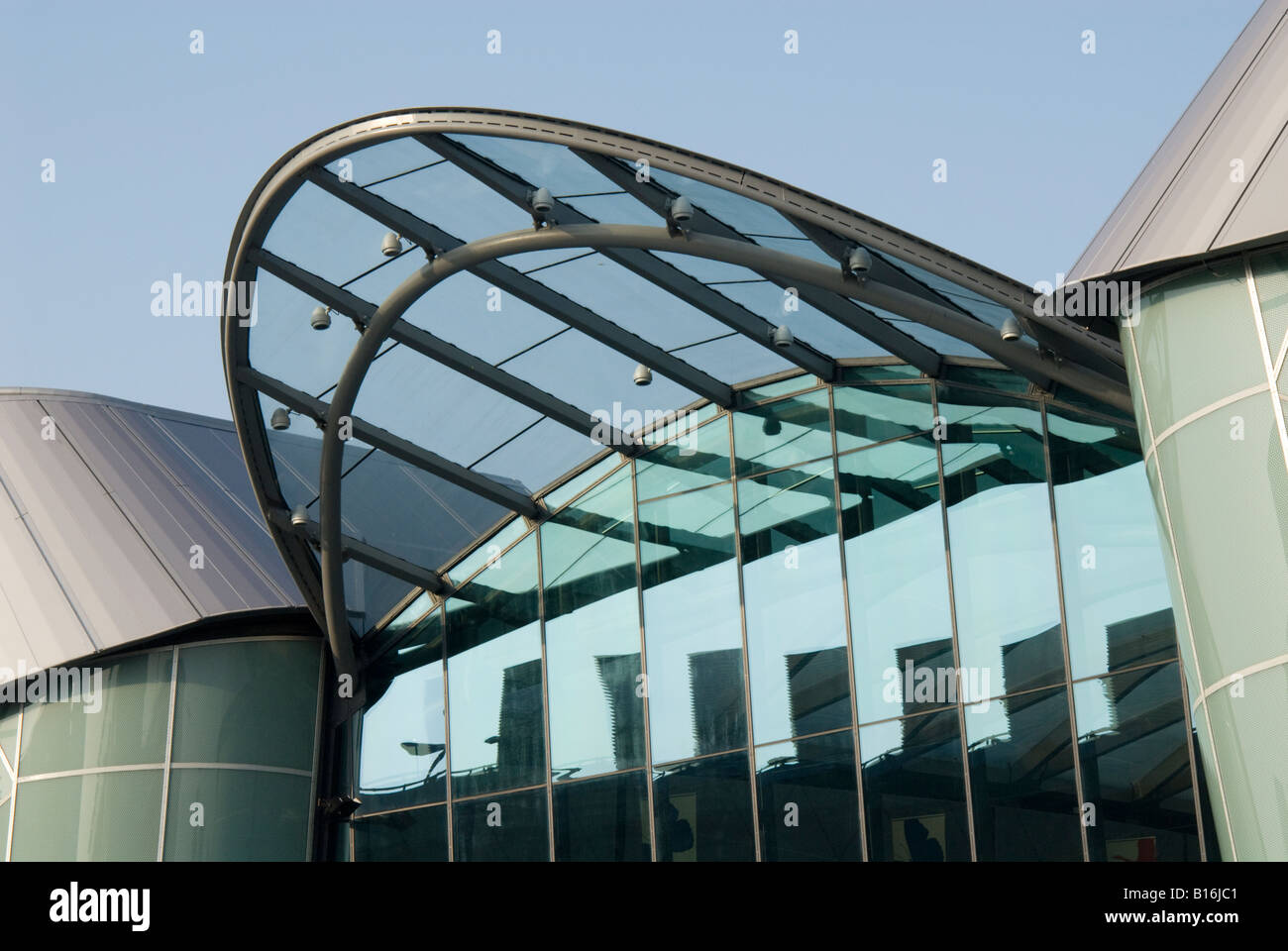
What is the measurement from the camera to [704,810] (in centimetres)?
1764

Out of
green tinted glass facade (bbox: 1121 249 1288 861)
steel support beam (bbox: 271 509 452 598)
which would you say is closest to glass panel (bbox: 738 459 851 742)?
steel support beam (bbox: 271 509 452 598)

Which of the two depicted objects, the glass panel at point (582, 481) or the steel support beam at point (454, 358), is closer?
the steel support beam at point (454, 358)

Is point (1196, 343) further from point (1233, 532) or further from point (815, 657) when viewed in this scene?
point (815, 657)

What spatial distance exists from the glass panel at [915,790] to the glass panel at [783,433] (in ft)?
11.8

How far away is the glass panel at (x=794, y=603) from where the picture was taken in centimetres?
1717

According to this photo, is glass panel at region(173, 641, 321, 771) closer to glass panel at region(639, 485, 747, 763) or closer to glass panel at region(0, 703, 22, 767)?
glass panel at region(0, 703, 22, 767)

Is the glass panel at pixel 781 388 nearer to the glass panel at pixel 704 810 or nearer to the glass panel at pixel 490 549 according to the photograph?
the glass panel at pixel 490 549

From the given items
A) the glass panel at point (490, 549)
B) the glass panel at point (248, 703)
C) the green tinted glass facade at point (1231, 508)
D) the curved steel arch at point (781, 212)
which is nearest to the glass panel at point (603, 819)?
the glass panel at point (490, 549)

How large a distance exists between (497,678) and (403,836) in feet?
8.16

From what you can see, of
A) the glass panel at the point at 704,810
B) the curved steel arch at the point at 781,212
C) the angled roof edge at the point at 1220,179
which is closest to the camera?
the angled roof edge at the point at 1220,179

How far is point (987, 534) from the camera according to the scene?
1648 cm

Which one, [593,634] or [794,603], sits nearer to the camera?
[794,603]

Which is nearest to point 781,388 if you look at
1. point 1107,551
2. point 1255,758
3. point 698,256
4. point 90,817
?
point 698,256
